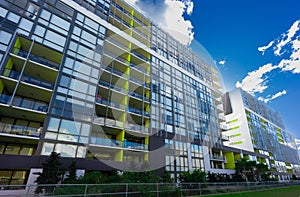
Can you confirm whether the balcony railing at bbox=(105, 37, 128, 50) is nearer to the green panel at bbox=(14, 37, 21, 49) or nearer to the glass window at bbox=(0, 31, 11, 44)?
the green panel at bbox=(14, 37, 21, 49)

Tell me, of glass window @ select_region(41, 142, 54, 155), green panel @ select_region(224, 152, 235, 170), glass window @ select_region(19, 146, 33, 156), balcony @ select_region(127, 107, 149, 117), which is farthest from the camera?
green panel @ select_region(224, 152, 235, 170)

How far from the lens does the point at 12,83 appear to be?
1549 centimetres

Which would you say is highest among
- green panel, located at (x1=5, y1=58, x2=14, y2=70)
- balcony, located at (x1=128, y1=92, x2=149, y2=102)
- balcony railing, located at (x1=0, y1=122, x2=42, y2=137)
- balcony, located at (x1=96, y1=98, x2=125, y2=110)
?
balcony, located at (x1=128, y1=92, x2=149, y2=102)

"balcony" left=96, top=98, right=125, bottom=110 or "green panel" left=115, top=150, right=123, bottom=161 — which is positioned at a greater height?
"balcony" left=96, top=98, right=125, bottom=110

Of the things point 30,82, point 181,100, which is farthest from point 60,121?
point 181,100

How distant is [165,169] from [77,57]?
18.6m

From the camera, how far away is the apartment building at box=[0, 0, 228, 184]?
50.8 feet

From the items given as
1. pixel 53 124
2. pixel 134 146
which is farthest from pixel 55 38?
pixel 134 146

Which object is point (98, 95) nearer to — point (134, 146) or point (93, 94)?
point (93, 94)

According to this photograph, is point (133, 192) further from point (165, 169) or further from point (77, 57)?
point (77, 57)

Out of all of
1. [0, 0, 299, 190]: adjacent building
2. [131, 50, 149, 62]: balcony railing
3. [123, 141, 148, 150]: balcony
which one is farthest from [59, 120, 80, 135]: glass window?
[131, 50, 149, 62]: balcony railing

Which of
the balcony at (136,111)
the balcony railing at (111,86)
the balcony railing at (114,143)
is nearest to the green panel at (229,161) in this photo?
the balcony at (136,111)

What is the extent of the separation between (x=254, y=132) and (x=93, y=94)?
50664 millimetres

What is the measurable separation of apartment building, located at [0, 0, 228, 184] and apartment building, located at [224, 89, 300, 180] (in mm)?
17816
